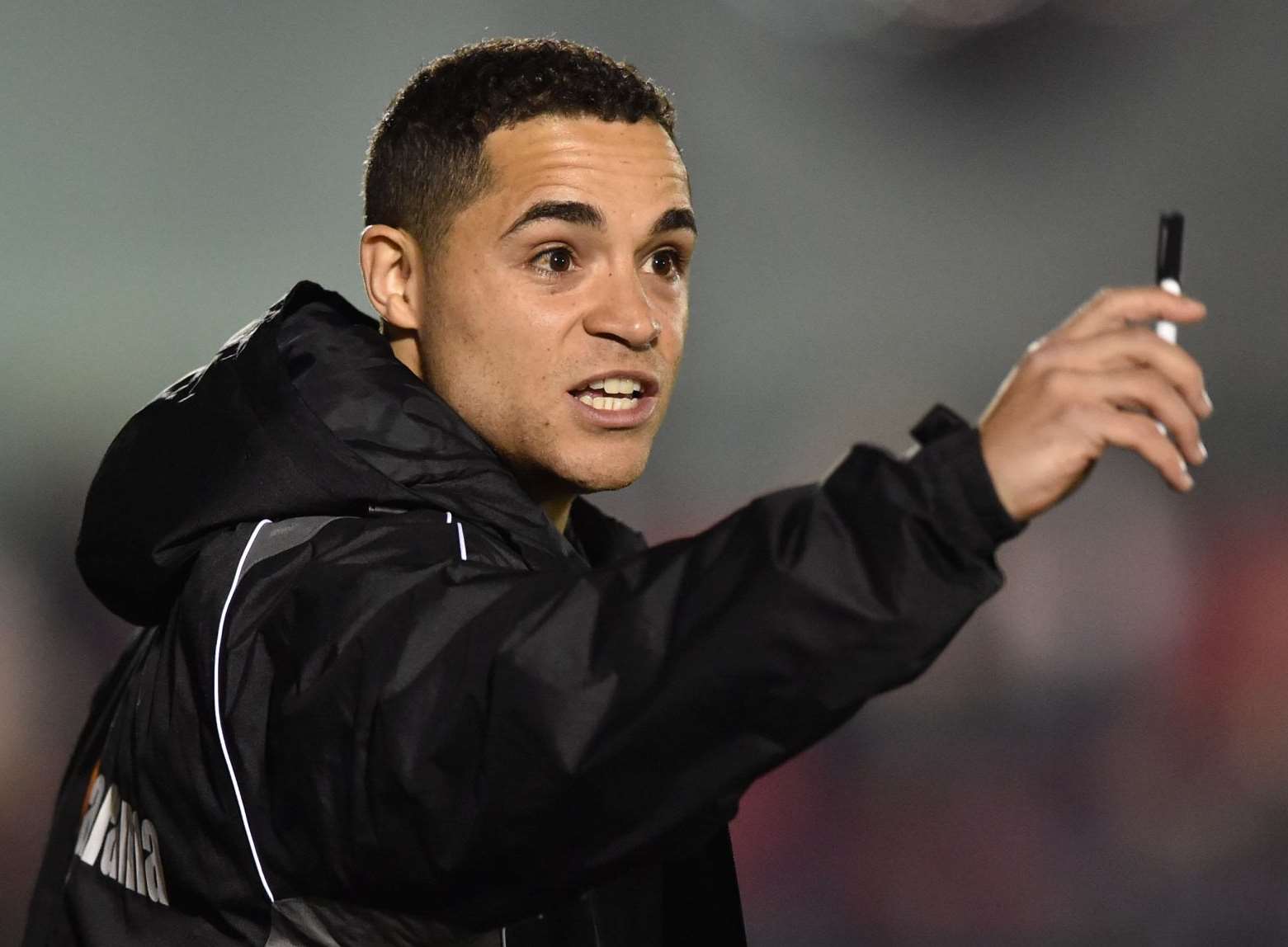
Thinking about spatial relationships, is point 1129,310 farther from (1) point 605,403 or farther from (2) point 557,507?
(2) point 557,507

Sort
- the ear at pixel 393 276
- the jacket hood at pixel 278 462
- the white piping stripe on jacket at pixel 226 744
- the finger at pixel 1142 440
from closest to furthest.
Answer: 1. the finger at pixel 1142 440
2. the white piping stripe on jacket at pixel 226 744
3. the jacket hood at pixel 278 462
4. the ear at pixel 393 276

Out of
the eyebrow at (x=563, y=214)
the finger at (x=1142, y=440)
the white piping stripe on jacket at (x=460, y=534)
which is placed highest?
the eyebrow at (x=563, y=214)

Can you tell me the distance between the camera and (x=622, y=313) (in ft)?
4.39

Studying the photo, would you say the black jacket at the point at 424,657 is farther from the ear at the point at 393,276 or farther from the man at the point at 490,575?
the ear at the point at 393,276

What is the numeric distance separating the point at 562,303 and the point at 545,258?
5cm

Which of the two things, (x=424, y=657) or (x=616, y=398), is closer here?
(x=424, y=657)

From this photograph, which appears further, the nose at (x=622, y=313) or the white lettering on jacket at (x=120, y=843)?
the nose at (x=622, y=313)

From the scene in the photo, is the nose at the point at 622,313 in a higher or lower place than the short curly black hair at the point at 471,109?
lower

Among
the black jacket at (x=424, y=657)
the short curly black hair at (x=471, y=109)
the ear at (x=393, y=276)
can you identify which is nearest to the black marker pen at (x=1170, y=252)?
the black jacket at (x=424, y=657)

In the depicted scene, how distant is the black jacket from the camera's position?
0.83m

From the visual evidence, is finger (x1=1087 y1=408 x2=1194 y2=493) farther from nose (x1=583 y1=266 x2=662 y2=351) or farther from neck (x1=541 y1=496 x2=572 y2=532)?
neck (x1=541 y1=496 x2=572 y2=532)

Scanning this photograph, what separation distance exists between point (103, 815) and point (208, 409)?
38 cm

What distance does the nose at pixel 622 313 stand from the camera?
1336 millimetres

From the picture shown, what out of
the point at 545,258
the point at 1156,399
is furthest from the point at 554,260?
the point at 1156,399
